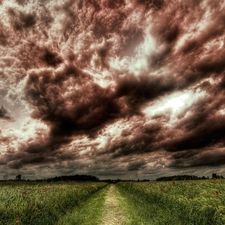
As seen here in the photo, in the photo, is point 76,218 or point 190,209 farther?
point 76,218

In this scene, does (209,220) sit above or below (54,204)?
below

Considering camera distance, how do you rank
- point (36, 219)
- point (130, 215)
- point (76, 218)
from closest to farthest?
point (36, 219)
point (76, 218)
point (130, 215)

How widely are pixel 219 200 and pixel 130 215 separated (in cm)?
552

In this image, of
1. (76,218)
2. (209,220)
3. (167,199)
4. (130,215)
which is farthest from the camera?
(167,199)

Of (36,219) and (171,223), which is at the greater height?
(36,219)

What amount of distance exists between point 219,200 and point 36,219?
8349 millimetres

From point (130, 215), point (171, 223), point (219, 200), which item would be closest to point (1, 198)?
point (130, 215)

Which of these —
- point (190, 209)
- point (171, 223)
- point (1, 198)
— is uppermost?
point (1, 198)

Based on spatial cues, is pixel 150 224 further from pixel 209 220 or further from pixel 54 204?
pixel 54 204

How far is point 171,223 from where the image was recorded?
358 inches

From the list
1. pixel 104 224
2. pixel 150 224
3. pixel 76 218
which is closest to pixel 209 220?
pixel 150 224

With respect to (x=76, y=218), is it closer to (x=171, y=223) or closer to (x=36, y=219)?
(x=36, y=219)

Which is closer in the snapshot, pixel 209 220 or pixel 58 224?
pixel 209 220

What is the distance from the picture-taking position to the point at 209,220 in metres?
7.64
